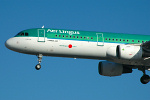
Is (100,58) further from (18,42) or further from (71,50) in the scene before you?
(18,42)

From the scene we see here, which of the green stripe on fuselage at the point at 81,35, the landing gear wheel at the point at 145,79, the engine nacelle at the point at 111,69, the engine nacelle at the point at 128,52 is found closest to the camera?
the engine nacelle at the point at 128,52

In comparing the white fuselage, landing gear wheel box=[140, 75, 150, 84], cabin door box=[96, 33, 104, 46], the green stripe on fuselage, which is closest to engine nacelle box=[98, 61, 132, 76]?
landing gear wheel box=[140, 75, 150, 84]

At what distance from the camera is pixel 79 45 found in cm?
4766

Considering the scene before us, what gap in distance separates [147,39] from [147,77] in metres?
5.23

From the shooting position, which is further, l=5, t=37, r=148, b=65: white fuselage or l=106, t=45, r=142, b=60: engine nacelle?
l=5, t=37, r=148, b=65: white fuselage

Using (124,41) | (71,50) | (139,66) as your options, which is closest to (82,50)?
(71,50)

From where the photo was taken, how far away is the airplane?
155ft

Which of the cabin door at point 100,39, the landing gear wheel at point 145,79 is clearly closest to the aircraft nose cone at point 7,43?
the cabin door at point 100,39

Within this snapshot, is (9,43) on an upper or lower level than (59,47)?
upper

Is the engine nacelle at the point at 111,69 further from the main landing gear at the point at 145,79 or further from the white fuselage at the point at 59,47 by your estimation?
the white fuselage at the point at 59,47

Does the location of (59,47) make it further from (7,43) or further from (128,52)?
(128,52)

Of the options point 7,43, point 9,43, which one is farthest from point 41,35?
point 7,43

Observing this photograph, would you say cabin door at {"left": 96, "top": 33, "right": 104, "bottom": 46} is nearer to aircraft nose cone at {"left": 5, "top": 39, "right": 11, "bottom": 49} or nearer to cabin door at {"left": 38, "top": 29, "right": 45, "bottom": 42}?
cabin door at {"left": 38, "top": 29, "right": 45, "bottom": 42}

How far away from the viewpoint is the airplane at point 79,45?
47094 mm
